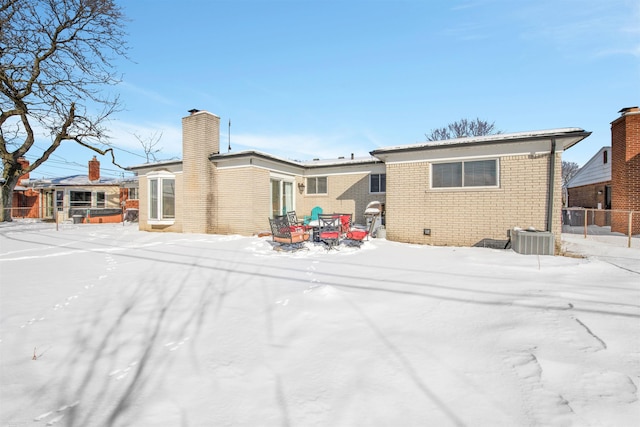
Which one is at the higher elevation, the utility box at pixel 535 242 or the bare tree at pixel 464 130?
the bare tree at pixel 464 130

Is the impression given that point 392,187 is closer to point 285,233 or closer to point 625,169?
point 285,233

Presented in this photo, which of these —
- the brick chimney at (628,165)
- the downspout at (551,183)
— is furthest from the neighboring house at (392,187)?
the brick chimney at (628,165)

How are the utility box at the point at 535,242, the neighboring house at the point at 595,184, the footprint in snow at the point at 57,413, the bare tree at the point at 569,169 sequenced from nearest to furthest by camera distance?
the footprint in snow at the point at 57,413 → the utility box at the point at 535,242 → the neighboring house at the point at 595,184 → the bare tree at the point at 569,169

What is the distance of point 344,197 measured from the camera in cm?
1511

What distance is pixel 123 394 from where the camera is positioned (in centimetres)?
225

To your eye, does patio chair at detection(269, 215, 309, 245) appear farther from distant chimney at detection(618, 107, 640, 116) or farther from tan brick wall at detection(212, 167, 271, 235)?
distant chimney at detection(618, 107, 640, 116)

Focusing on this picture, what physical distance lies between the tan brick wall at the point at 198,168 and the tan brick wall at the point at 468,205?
26.3ft

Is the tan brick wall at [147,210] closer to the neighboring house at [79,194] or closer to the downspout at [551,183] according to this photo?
the neighboring house at [79,194]

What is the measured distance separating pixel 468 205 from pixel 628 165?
9381 millimetres

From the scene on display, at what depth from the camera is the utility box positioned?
749cm

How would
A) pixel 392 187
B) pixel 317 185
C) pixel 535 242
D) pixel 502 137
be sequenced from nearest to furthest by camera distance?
pixel 535 242 < pixel 502 137 < pixel 392 187 < pixel 317 185

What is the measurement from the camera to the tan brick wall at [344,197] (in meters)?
14.6

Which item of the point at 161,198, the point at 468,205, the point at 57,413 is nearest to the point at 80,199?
the point at 161,198

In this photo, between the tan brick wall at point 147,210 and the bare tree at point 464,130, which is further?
the bare tree at point 464,130
